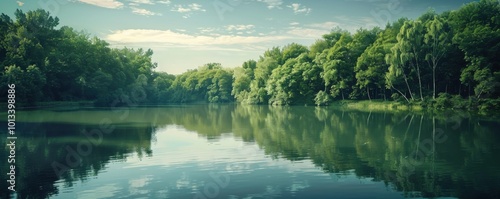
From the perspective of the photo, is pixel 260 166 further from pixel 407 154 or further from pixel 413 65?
pixel 413 65

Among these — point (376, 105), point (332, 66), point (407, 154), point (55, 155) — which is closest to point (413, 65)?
point (376, 105)

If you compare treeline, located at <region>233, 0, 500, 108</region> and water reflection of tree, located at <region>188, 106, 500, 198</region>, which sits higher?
treeline, located at <region>233, 0, 500, 108</region>

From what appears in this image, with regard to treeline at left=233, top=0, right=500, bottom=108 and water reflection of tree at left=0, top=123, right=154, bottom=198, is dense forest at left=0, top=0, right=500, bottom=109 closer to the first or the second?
treeline at left=233, top=0, right=500, bottom=108

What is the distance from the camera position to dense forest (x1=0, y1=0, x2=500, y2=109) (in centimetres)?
5241

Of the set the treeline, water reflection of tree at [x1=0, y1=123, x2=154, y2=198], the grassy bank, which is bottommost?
water reflection of tree at [x1=0, y1=123, x2=154, y2=198]

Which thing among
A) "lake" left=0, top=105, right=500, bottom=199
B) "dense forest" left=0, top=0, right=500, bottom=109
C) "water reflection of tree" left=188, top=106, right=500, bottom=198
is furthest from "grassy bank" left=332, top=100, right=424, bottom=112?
"lake" left=0, top=105, right=500, bottom=199

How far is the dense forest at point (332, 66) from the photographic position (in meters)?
52.4

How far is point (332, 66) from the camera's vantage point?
247 ft

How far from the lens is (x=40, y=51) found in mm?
73562

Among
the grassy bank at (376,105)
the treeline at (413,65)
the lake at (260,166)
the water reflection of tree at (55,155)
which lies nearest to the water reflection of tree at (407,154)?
the lake at (260,166)

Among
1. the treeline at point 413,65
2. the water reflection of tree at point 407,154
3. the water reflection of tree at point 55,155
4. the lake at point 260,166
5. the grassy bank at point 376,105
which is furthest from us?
the grassy bank at point 376,105

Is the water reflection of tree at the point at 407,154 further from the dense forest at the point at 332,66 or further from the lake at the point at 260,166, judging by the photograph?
the dense forest at the point at 332,66

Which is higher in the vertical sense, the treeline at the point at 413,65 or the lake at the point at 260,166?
the treeline at the point at 413,65

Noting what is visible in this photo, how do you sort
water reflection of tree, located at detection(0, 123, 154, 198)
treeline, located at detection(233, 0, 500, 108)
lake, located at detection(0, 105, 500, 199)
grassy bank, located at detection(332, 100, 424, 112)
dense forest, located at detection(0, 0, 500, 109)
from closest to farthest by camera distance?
lake, located at detection(0, 105, 500, 199) < water reflection of tree, located at detection(0, 123, 154, 198) < treeline, located at detection(233, 0, 500, 108) < dense forest, located at detection(0, 0, 500, 109) < grassy bank, located at detection(332, 100, 424, 112)
